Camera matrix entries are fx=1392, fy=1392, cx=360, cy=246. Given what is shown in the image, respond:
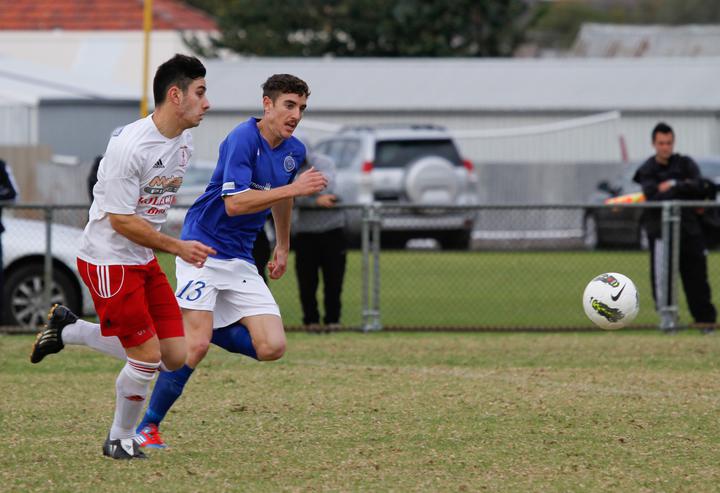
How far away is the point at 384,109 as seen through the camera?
32094mm

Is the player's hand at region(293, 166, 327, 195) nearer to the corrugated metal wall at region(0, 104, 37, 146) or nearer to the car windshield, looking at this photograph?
the car windshield

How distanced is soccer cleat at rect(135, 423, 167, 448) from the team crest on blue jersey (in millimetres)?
1695

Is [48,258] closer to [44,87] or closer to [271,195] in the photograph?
[271,195]

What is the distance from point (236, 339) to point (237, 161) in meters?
1.07

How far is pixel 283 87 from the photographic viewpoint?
8.08 meters

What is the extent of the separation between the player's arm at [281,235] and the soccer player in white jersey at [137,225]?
1.14 m

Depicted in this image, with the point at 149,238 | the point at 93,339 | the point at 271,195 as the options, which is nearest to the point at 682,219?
the point at 271,195

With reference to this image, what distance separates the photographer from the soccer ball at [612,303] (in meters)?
9.41

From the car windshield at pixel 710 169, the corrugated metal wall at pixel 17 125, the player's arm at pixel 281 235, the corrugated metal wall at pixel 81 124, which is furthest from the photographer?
the corrugated metal wall at pixel 81 124

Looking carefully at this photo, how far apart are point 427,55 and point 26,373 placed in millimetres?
33134

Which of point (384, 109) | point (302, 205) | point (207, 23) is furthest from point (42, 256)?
point (207, 23)

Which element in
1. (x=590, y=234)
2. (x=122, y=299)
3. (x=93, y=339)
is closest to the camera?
(x=122, y=299)

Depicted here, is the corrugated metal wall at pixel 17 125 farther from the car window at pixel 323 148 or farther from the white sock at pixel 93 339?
the white sock at pixel 93 339

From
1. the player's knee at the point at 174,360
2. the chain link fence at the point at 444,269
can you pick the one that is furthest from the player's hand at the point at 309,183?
the chain link fence at the point at 444,269
